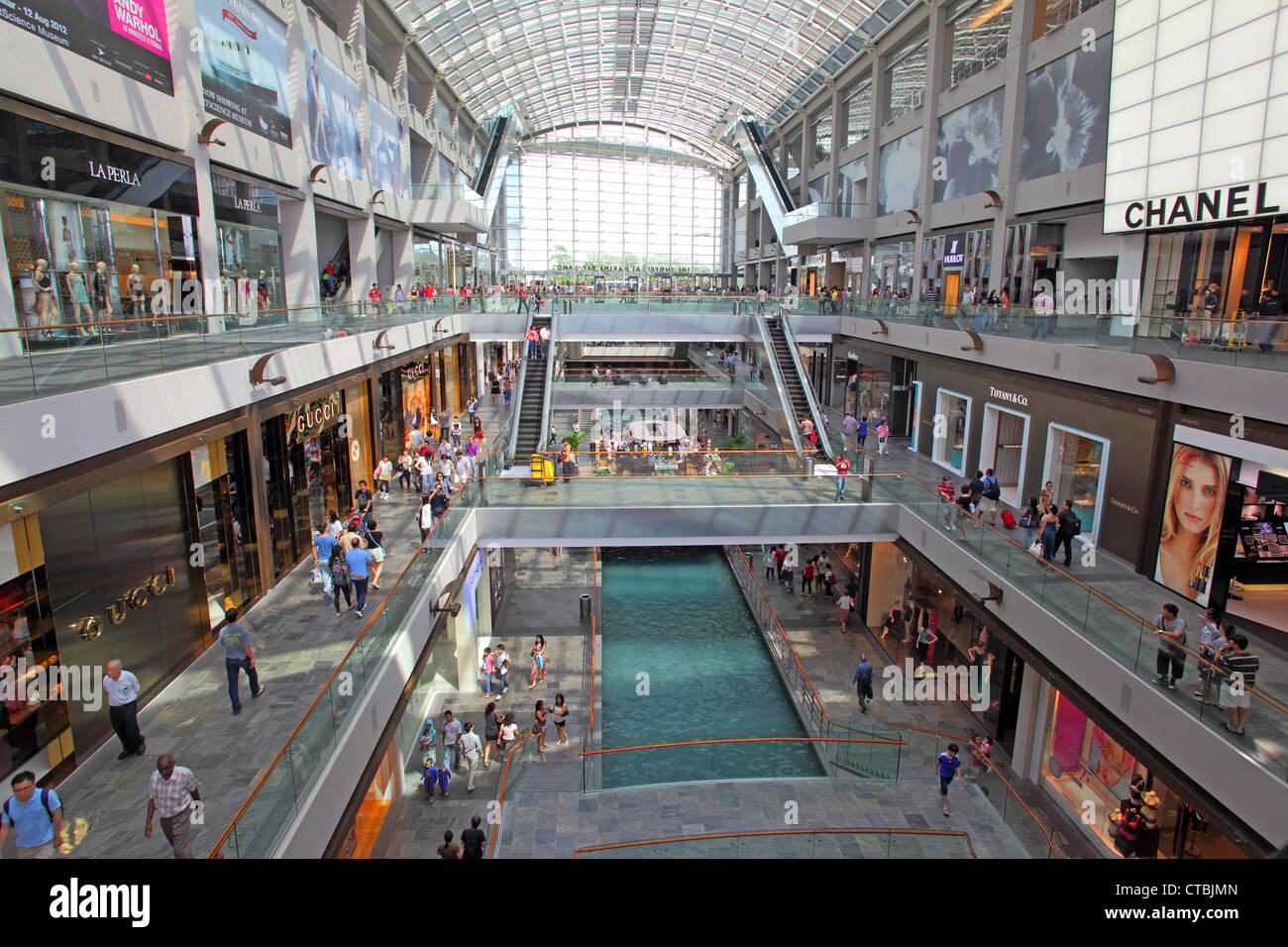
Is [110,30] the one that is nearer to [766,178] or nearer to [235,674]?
[235,674]

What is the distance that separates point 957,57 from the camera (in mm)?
28172

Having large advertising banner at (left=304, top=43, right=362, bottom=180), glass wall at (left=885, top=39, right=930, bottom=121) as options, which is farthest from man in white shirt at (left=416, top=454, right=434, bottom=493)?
glass wall at (left=885, top=39, right=930, bottom=121)

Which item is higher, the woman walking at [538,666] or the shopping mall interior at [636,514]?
the shopping mall interior at [636,514]

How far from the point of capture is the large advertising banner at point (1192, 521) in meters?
12.3

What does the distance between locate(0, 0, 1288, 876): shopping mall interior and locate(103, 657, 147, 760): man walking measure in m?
0.04

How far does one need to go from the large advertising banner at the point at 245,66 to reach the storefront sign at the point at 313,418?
6006 millimetres

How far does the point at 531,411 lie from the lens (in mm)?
24219

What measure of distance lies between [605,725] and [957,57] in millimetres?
25915

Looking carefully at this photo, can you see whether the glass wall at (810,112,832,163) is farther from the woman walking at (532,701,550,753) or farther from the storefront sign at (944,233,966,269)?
the woman walking at (532,701,550,753)

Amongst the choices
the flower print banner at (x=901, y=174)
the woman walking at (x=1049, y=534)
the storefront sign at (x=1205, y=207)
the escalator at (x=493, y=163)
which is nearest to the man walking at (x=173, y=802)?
the woman walking at (x=1049, y=534)

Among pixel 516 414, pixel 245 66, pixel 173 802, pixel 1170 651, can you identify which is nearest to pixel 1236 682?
pixel 1170 651

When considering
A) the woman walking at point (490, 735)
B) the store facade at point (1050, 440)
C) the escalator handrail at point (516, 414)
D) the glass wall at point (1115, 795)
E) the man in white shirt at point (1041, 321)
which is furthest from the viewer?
the escalator handrail at point (516, 414)

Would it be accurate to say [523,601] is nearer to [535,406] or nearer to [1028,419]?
[535,406]

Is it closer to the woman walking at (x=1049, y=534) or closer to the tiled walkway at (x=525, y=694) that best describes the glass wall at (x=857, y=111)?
the tiled walkway at (x=525, y=694)
